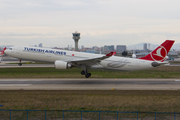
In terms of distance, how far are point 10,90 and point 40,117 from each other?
12.3 m

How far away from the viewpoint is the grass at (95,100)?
20406 millimetres

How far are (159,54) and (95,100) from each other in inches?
654

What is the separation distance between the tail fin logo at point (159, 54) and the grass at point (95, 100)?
911 cm

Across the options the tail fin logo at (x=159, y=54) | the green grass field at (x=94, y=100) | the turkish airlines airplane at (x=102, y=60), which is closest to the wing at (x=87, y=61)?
the turkish airlines airplane at (x=102, y=60)

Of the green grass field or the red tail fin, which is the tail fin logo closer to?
the red tail fin

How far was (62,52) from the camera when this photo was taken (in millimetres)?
35312

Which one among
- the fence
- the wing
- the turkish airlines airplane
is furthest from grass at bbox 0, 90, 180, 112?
the turkish airlines airplane

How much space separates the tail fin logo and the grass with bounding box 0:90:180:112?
9110 mm

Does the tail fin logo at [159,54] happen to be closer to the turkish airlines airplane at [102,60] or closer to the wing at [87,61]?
the turkish airlines airplane at [102,60]

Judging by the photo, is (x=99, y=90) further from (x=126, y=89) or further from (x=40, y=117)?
(x=40, y=117)

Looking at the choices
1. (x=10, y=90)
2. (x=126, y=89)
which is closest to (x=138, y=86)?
(x=126, y=89)

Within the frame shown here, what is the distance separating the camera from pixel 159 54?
112 feet

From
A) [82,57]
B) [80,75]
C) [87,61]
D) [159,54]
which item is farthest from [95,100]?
[80,75]

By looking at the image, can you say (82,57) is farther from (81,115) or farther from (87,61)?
(81,115)
